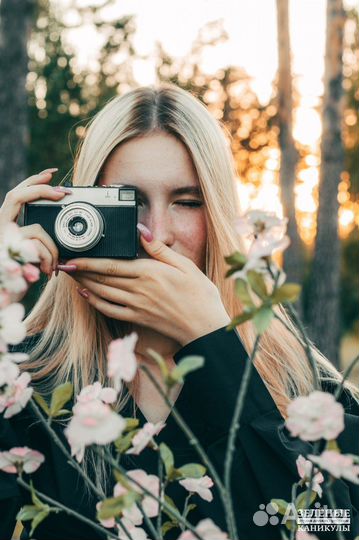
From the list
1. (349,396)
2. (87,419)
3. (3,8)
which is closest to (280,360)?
(349,396)

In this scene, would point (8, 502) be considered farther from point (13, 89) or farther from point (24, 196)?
point (13, 89)

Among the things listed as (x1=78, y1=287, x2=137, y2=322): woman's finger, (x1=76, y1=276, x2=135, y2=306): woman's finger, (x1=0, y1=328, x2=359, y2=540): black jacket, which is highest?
(x1=76, y1=276, x2=135, y2=306): woman's finger

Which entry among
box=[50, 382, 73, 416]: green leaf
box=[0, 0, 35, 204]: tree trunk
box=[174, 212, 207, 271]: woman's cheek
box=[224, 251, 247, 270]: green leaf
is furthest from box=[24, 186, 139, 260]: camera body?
box=[0, 0, 35, 204]: tree trunk

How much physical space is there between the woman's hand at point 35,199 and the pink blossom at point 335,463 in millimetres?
945

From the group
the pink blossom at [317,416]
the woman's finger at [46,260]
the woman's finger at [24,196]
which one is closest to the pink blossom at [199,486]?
the pink blossom at [317,416]

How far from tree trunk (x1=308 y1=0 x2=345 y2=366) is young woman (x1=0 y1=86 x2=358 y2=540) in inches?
220

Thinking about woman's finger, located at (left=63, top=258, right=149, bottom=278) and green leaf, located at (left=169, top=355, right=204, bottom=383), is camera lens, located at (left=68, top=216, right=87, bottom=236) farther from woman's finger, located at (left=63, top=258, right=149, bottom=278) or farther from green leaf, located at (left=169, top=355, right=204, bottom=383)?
green leaf, located at (left=169, top=355, right=204, bottom=383)

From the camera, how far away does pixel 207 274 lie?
183cm

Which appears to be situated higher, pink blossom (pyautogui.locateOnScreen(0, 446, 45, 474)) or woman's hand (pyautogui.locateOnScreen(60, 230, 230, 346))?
woman's hand (pyautogui.locateOnScreen(60, 230, 230, 346))

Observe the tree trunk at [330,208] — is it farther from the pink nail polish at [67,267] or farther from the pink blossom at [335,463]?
the pink blossom at [335,463]

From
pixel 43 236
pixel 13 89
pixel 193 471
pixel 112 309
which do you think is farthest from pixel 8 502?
pixel 13 89

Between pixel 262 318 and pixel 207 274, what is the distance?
1.17 metres

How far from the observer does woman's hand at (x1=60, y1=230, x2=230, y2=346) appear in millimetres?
1339

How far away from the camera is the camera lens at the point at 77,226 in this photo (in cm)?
158
